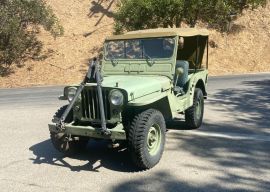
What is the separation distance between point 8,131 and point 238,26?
2223 cm

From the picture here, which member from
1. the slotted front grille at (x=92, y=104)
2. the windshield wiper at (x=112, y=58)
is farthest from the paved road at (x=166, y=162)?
the windshield wiper at (x=112, y=58)

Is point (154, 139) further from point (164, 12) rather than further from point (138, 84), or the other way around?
point (164, 12)

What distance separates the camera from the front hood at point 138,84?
5930 millimetres

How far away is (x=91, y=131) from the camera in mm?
5766

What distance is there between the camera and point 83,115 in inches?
243

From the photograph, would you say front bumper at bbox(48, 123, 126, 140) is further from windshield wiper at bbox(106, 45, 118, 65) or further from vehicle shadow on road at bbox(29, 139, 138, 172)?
windshield wiper at bbox(106, 45, 118, 65)

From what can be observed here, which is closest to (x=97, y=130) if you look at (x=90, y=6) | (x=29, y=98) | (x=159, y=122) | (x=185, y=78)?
(x=159, y=122)

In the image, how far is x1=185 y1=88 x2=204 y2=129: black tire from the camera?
8.18 m

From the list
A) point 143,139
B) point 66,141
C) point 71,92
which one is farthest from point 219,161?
point 71,92

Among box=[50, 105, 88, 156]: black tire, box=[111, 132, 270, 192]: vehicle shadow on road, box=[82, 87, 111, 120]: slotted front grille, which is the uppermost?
box=[82, 87, 111, 120]: slotted front grille

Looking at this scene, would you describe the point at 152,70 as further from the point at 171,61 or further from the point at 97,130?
the point at 97,130

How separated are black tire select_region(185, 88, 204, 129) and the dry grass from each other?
12.1 m

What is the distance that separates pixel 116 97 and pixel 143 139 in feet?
2.41

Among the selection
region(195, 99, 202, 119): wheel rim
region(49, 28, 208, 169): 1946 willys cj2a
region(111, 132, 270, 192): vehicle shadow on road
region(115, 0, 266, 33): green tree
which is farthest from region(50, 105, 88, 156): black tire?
region(115, 0, 266, 33): green tree
